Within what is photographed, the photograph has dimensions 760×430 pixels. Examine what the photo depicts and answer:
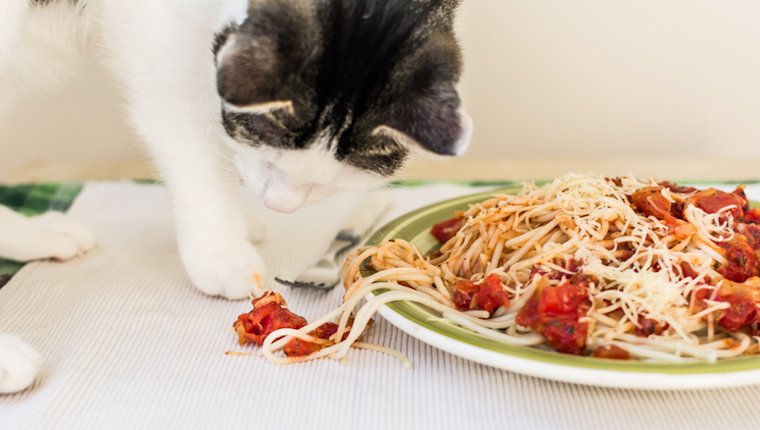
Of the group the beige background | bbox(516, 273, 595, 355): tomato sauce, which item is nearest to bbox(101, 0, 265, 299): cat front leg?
bbox(516, 273, 595, 355): tomato sauce

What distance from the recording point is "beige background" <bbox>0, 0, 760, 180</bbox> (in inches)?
72.1

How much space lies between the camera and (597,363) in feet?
2.05

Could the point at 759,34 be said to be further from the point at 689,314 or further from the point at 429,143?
the point at 429,143

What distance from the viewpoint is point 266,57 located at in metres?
0.69

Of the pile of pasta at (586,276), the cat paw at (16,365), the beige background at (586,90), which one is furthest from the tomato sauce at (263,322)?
the beige background at (586,90)

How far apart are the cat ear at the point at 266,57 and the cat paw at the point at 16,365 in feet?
1.34

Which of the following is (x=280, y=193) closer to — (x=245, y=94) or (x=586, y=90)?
(x=245, y=94)

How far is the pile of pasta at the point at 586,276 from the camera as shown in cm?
70

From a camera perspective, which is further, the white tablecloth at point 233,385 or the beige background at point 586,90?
the beige background at point 586,90

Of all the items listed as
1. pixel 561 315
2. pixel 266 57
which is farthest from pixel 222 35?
pixel 561 315

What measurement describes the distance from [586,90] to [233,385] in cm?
159

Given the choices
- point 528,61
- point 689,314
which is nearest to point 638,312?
point 689,314

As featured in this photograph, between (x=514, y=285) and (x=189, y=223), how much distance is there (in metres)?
0.56

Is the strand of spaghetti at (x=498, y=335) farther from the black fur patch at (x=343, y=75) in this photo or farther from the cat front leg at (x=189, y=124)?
the cat front leg at (x=189, y=124)
